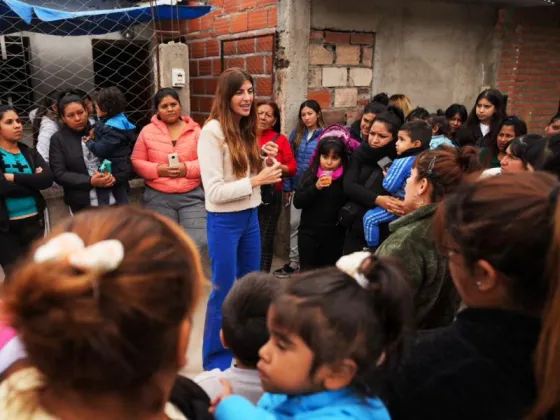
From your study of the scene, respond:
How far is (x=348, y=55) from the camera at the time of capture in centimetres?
471

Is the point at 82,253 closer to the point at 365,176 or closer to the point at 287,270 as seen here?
the point at 365,176

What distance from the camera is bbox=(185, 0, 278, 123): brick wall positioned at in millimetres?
4516

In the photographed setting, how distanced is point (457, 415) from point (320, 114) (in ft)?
11.6

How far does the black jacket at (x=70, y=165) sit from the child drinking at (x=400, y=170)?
7.12 feet

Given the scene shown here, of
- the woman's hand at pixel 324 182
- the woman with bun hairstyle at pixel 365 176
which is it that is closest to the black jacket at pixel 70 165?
the woman's hand at pixel 324 182

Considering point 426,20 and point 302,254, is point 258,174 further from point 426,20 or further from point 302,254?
point 426,20

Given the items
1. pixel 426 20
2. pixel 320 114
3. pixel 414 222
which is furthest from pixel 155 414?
pixel 426 20

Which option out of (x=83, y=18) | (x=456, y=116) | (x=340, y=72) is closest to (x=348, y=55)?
(x=340, y=72)

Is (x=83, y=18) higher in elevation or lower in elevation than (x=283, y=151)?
higher

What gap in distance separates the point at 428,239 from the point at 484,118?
10.4ft

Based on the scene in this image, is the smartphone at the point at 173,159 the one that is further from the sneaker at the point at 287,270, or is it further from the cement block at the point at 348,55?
the cement block at the point at 348,55

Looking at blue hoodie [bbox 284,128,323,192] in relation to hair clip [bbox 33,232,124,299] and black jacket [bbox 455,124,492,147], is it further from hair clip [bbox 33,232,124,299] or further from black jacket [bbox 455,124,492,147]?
hair clip [bbox 33,232,124,299]

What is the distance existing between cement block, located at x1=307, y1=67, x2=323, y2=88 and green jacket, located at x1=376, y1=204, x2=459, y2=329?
293 centimetres

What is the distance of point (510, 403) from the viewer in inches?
41.8
